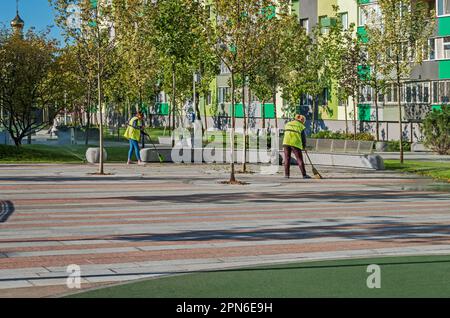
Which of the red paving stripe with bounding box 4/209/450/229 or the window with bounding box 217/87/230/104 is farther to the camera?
the window with bounding box 217/87/230/104

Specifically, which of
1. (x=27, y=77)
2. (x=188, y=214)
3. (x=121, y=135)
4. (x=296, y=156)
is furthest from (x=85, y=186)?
(x=121, y=135)

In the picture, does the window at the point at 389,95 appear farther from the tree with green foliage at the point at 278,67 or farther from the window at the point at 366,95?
the tree with green foliage at the point at 278,67

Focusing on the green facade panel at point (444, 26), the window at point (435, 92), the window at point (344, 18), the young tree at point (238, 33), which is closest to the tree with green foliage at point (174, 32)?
the young tree at point (238, 33)

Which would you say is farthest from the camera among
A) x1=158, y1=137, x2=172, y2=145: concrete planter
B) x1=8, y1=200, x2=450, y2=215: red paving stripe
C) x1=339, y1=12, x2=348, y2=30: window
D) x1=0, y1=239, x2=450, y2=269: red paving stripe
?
x1=339, y1=12, x2=348, y2=30: window

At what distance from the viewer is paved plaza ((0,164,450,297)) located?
12570mm

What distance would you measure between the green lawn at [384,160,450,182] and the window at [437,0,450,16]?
83.7 ft

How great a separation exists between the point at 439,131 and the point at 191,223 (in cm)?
3348

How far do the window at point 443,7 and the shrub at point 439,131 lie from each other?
45.4ft

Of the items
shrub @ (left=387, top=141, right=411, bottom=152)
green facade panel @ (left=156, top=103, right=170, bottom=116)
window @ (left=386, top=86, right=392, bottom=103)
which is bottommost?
shrub @ (left=387, top=141, right=411, bottom=152)

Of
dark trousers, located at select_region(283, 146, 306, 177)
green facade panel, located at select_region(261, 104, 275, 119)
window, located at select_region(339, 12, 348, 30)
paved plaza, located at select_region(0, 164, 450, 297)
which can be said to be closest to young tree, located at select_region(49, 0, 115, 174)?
paved plaza, located at select_region(0, 164, 450, 297)

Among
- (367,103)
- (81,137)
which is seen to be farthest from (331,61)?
(81,137)

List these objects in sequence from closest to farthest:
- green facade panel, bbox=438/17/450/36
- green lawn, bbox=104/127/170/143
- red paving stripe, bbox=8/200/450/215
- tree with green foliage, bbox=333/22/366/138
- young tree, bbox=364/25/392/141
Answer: red paving stripe, bbox=8/200/450/215 < young tree, bbox=364/25/392/141 < tree with green foliage, bbox=333/22/366/138 < green facade panel, bbox=438/17/450/36 < green lawn, bbox=104/127/170/143

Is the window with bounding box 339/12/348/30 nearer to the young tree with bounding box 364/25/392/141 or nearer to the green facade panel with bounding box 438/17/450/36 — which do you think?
the young tree with bounding box 364/25/392/141

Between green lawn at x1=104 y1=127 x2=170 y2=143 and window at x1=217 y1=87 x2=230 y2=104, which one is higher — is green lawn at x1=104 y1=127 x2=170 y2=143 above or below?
below
